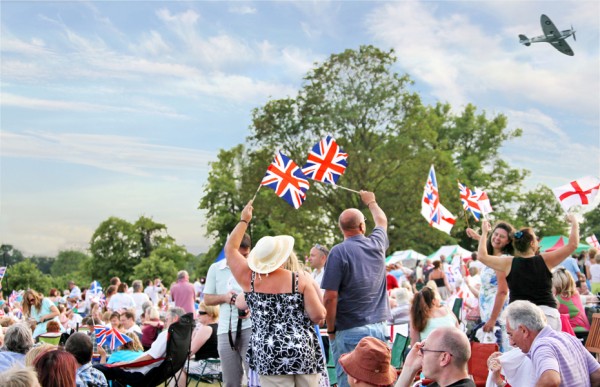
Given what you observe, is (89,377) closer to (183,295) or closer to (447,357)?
(447,357)

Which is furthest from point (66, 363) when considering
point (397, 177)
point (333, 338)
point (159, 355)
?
point (397, 177)

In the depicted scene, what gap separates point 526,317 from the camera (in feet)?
14.3

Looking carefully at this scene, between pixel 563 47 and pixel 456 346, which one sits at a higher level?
pixel 563 47

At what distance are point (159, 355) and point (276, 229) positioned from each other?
27.3 meters

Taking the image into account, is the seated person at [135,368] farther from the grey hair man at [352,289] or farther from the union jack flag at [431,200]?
the union jack flag at [431,200]

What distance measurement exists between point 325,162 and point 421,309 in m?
3.69

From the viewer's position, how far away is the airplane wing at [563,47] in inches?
778

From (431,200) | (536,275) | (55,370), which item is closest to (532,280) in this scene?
(536,275)

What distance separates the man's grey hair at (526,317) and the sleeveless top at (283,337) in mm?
1416

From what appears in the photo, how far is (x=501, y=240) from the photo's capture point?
248 inches

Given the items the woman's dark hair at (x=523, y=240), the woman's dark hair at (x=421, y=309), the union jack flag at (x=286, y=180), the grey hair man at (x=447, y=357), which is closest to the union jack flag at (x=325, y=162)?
the union jack flag at (x=286, y=180)

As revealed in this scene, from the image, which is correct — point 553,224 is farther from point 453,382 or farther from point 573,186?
point 453,382

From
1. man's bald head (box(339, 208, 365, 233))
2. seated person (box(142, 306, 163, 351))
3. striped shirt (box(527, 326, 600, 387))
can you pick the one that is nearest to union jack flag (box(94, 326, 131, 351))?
seated person (box(142, 306, 163, 351))

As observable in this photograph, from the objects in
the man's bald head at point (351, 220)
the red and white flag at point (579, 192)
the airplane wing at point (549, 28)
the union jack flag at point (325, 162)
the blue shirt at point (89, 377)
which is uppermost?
the airplane wing at point (549, 28)
